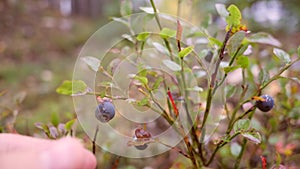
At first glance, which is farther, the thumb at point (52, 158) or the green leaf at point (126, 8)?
the green leaf at point (126, 8)

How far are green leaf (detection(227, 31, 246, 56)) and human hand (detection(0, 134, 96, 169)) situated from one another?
0.31 meters

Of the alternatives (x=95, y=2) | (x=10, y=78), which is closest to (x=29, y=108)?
(x=10, y=78)

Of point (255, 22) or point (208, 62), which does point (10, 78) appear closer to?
point (255, 22)

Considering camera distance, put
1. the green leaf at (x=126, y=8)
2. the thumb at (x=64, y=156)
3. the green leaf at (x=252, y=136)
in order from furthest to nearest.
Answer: the green leaf at (x=126, y=8)
the green leaf at (x=252, y=136)
the thumb at (x=64, y=156)

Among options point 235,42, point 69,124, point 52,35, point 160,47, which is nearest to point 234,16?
point 235,42

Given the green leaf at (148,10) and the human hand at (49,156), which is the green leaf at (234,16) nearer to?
the green leaf at (148,10)

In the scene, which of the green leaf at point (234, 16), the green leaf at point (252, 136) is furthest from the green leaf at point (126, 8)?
the green leaf at point (252, 136)

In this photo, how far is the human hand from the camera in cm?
47

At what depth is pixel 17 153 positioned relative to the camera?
19.9 inches

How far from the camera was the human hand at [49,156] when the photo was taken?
1.53 feet

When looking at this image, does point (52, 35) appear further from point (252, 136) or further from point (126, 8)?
point (252, 136)

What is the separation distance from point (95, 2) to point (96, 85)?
8.12 m

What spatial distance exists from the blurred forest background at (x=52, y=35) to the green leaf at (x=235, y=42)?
14.0 inches

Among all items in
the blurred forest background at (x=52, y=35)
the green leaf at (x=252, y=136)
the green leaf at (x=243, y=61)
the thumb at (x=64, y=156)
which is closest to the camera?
the thumb at (x=64, y=156)
